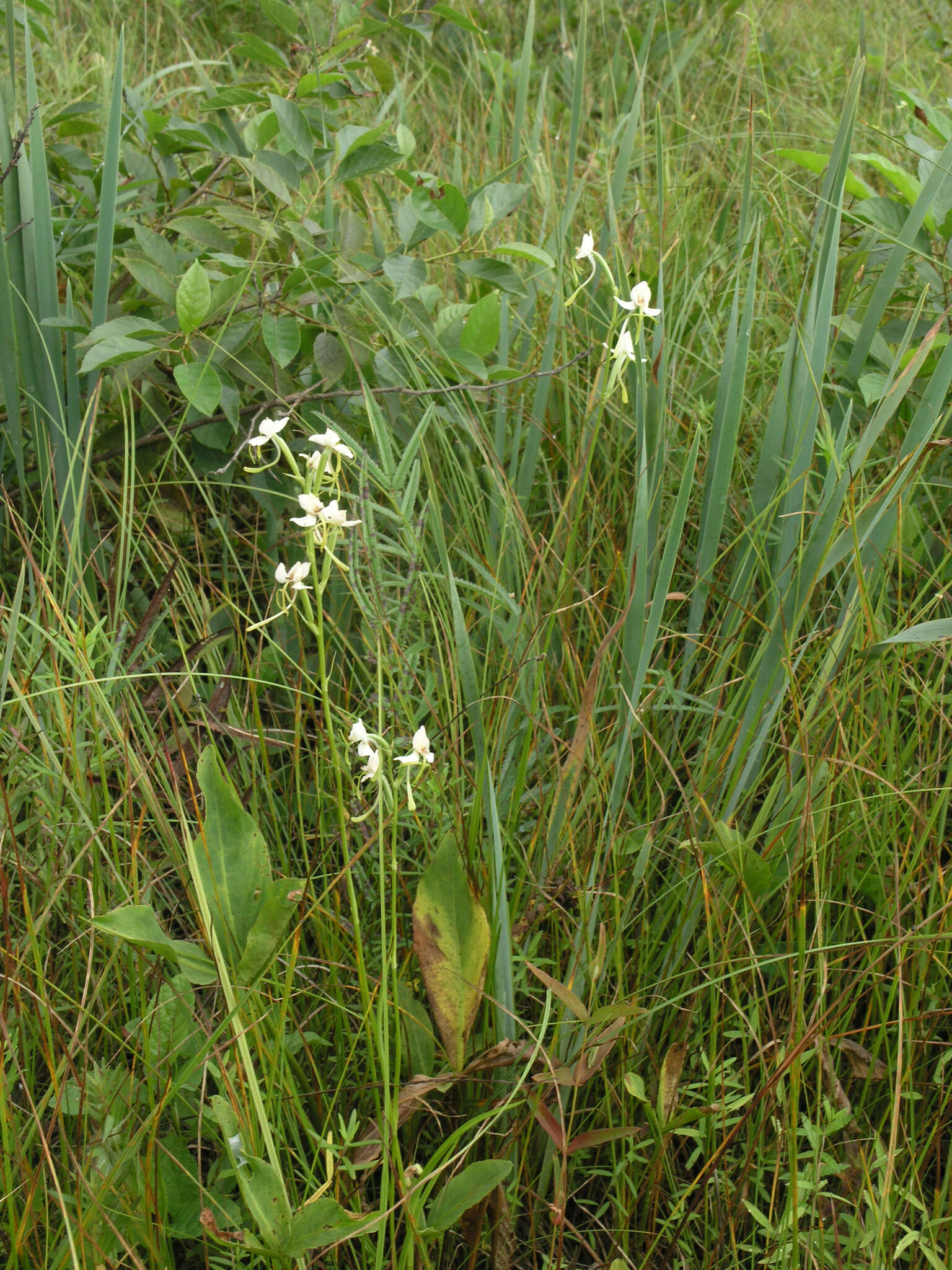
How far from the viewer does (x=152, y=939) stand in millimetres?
820

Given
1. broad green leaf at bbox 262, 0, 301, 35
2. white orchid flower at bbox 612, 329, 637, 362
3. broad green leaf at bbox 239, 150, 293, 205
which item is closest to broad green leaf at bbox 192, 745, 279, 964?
white orchid flower at bbox 612, 329, 637, 362

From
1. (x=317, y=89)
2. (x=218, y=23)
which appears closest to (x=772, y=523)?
(x=317, y=89)

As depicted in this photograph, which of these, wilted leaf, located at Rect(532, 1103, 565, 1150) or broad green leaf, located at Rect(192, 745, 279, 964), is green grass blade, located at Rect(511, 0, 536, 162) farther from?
wilted leaf, located at Rect(532, 1103, 565, 1150)

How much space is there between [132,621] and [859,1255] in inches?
43.4

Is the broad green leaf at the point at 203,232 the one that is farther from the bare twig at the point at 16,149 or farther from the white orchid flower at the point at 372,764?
the white orchid flower at the point at 372,764

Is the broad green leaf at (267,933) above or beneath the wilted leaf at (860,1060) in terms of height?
above

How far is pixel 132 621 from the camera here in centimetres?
140

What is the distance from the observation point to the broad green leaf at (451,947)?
35.0 inches

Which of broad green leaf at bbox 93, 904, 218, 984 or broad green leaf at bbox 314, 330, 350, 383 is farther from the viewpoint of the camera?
broad green leaf at bbox 314, 330, 350, 383

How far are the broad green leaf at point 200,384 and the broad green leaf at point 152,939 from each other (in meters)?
0.68

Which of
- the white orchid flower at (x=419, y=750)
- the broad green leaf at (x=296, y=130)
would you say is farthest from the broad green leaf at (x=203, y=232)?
the white orchid flower at (x=419, y=750)

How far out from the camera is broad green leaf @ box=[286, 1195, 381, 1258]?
0.73 metres

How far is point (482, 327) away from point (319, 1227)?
1.06 meters

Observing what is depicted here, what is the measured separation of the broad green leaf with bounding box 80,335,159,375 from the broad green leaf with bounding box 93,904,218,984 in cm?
69
